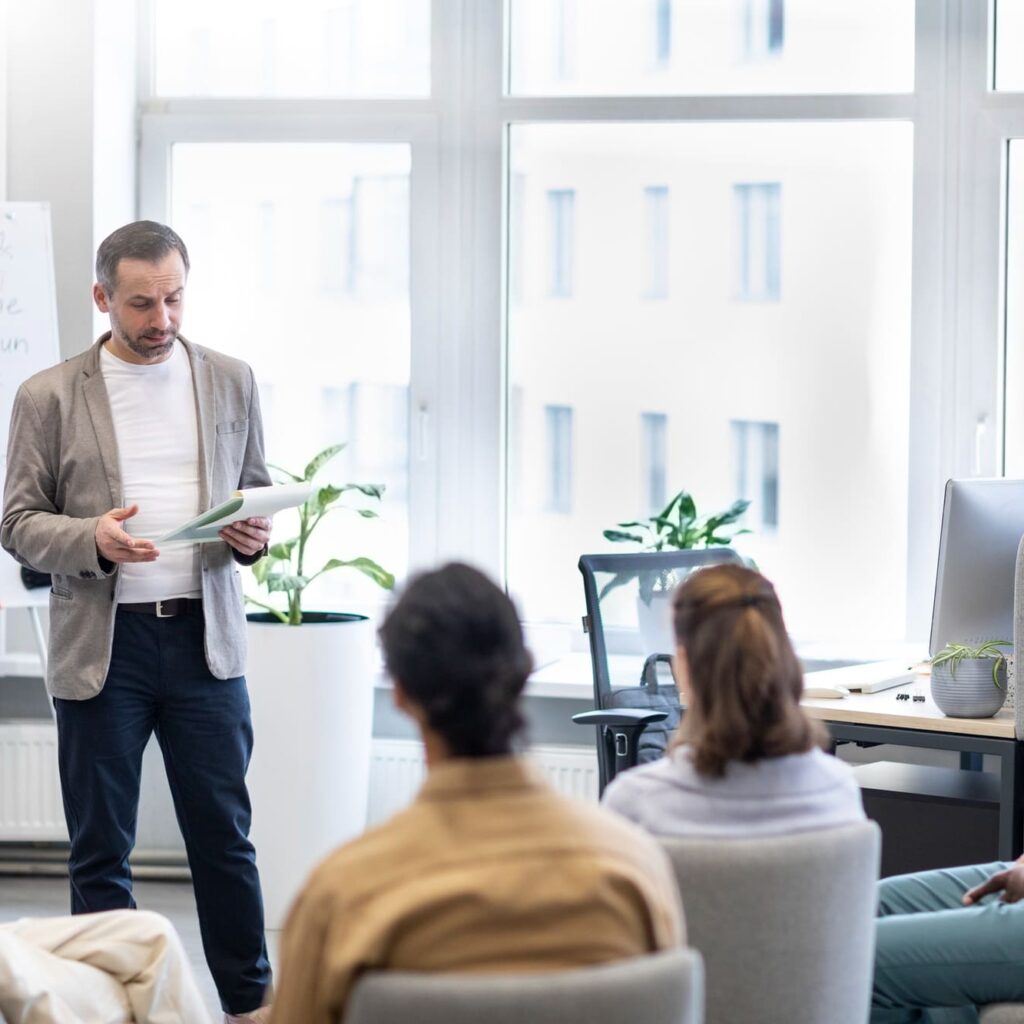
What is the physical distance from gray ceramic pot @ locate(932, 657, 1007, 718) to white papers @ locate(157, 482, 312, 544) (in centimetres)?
128

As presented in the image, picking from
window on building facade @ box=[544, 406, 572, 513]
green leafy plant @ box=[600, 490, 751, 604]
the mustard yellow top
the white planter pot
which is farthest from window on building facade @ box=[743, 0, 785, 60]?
the mustard yellow top

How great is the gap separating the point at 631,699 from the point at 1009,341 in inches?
65.4

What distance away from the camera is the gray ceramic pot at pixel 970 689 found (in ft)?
8.93

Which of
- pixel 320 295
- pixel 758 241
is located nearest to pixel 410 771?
pixel 320 295

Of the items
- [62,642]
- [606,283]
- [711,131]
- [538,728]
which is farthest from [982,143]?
[62,642]

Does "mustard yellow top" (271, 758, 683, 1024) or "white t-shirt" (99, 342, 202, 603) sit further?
"white t-shirt" (99, 342, 202, 603)

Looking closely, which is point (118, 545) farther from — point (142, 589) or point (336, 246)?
point (336, 246)

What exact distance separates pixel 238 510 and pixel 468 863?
52.8 inches

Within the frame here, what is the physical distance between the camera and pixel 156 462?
2658mm

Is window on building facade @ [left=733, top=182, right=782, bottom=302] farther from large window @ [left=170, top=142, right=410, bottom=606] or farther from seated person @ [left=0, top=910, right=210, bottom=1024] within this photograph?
seated person @ [left=0, top=910, right=210, bottom=1024]

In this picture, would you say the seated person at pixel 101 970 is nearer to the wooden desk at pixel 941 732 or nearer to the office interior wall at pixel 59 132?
the wooden desk at pixel 941 732

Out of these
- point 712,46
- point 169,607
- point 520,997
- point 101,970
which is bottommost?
point 101,970

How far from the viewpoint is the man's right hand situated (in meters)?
2.44

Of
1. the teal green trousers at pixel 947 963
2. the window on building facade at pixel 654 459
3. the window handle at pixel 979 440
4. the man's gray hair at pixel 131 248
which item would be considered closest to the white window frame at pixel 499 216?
the window handle at pixel 979 440
